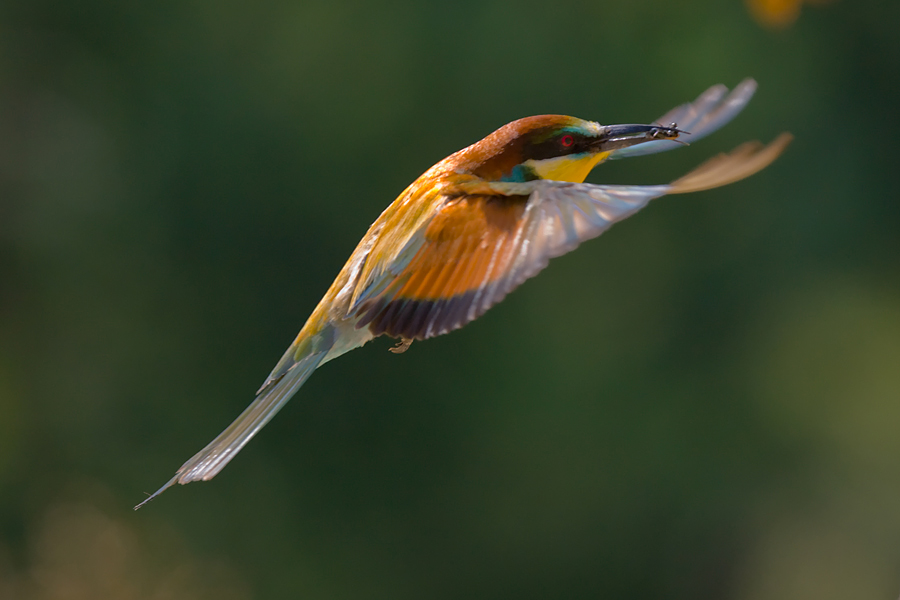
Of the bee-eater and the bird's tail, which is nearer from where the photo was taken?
the bee-eater

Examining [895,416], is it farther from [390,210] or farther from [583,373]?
[390,210]

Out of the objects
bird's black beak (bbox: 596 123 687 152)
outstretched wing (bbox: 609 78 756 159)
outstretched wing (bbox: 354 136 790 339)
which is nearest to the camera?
outstretched wing (bbox: 354 136 790 339)

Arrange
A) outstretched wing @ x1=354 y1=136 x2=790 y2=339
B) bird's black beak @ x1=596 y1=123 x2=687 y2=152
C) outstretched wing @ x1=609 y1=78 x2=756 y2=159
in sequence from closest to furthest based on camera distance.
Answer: outstretched wing @ x1=354 y1=136 x2=790 y2=339
bird's black beak @ x1=596 y1=123 x2=687 y2=152
outstretched wing @ x1=609 y1=78 x2=756 y2=159

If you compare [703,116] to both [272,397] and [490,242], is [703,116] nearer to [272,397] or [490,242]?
[490,242]

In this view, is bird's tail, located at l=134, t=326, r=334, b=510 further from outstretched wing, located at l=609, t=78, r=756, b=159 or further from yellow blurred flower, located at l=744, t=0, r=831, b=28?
yellow blurred flower, located at l=744, t=0, r=831, b=28

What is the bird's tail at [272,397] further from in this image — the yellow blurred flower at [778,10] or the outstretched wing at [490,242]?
the yellow blurred flower at [778,10]

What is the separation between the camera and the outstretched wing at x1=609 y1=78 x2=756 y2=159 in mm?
1291

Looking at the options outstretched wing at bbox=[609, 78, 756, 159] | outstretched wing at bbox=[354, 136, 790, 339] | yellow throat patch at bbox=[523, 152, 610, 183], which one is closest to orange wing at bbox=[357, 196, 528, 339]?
outstretched wing at bbox=[354, 136, 790, 339]

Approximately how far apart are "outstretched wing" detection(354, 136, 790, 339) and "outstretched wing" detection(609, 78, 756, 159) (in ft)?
0.95

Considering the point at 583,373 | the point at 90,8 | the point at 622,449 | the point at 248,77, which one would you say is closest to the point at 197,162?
the point at 248,77

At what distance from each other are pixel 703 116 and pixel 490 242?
0.53m

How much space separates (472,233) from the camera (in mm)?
1030

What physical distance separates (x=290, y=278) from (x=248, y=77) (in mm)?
677

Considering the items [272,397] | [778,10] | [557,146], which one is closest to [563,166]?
[557,146]
